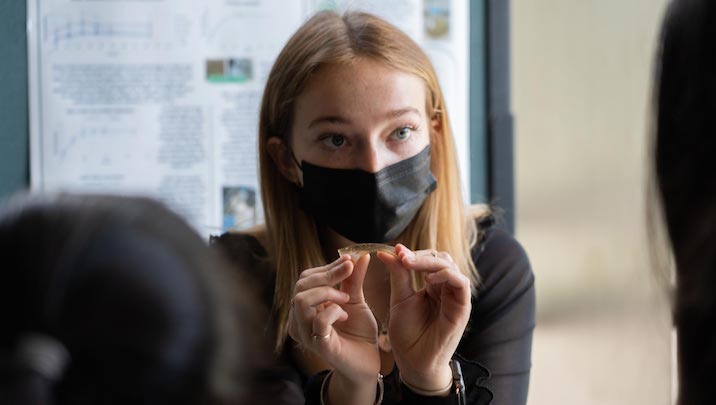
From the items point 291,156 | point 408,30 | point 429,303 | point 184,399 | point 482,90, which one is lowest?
point 429,303

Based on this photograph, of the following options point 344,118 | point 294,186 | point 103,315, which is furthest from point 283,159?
point 103,315

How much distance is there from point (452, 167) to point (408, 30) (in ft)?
1.88

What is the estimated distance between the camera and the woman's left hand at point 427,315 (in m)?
1.05

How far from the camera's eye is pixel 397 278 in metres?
1.12

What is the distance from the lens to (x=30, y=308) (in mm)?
396

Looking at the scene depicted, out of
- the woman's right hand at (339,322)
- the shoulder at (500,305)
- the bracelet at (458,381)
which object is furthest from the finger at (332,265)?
the shoulder at (500,305)

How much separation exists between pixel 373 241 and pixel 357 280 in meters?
0.15

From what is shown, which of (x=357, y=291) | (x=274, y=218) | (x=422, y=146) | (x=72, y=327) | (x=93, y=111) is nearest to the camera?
(x=72, y=327)

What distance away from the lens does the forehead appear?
1211 millimetres

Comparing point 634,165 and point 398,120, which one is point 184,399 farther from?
point 634,165

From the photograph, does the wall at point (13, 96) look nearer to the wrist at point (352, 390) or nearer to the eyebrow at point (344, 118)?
the eyebrow at point (344, 118)

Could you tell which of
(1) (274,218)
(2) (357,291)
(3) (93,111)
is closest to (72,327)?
(2) (357,291)

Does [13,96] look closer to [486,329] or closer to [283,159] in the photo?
[283,159]

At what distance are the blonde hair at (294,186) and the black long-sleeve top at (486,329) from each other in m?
0.03
